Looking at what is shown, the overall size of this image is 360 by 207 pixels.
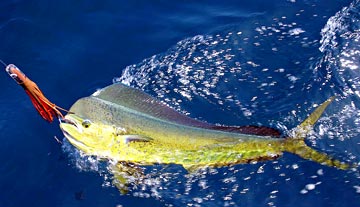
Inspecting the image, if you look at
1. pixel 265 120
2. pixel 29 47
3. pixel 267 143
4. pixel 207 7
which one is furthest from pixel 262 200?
pixel 29 47

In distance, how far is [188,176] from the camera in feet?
16.5

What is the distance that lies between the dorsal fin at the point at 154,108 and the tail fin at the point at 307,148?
17cm

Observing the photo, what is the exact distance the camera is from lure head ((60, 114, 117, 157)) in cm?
468

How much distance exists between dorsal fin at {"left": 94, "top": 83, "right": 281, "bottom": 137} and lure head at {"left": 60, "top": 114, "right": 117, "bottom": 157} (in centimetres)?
38

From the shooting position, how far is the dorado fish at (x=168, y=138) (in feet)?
15.2

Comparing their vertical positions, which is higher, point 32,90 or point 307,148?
point 307,148

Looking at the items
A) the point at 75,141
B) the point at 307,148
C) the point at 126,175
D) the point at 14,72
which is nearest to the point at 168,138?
the point at 126,175

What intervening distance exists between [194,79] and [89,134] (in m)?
1.92

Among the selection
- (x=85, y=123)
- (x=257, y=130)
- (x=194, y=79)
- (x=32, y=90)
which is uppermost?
(x=194, y=79)

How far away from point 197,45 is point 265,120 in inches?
68.9

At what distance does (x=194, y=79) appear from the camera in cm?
618

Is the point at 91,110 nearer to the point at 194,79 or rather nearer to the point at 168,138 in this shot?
the point at 168,138

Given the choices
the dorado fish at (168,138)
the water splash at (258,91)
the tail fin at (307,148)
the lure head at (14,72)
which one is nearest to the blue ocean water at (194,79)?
the water splash at (258,91)

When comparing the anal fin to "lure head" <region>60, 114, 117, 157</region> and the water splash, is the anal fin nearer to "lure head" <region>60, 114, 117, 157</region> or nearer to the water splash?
the water splash
